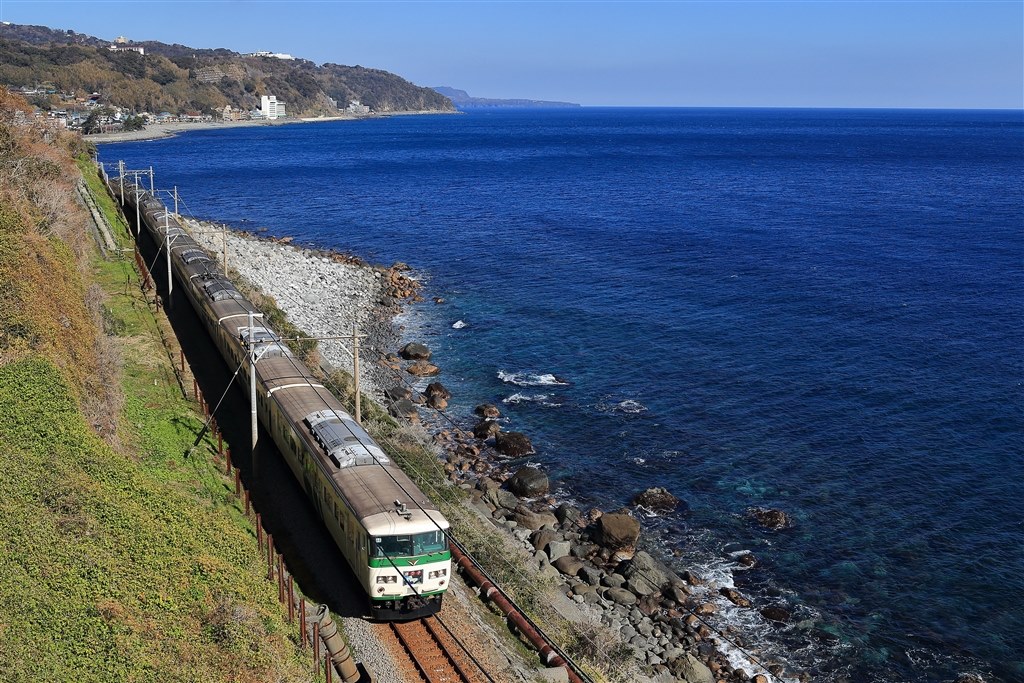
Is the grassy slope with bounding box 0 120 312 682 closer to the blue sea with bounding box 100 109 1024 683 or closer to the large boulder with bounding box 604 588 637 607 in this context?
the large boulder with bounding box 604 588 637 607

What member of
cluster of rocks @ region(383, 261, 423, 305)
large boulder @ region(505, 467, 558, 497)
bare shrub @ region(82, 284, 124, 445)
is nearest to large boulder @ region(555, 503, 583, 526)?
large boulder @ region(505, 467, 558, 497)

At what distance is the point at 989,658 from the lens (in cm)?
2709

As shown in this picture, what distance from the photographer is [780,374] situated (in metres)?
49.8

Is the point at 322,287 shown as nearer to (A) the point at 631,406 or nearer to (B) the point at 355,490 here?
(A) the point at 631,406

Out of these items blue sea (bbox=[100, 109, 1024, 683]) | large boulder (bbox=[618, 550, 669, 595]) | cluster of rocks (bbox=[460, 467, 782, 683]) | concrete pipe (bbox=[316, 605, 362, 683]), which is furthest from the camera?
blue sea (bbox=[100, 109, 1024, 683])

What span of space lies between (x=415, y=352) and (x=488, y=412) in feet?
31.8

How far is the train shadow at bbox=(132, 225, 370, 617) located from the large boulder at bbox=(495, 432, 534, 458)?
40.0ft

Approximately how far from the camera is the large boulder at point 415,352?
51688mm

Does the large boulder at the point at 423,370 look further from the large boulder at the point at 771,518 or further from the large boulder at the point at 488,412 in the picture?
the large boulder at the point at 771,518

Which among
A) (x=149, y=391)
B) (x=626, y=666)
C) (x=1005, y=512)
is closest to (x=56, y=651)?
(x=626, y=666)

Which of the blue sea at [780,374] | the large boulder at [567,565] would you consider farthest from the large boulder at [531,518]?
the large boulder at [567,565]

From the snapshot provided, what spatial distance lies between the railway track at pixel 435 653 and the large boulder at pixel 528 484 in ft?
46.7

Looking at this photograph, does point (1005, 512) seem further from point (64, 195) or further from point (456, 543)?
point (64, 195)

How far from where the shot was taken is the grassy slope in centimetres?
1589
